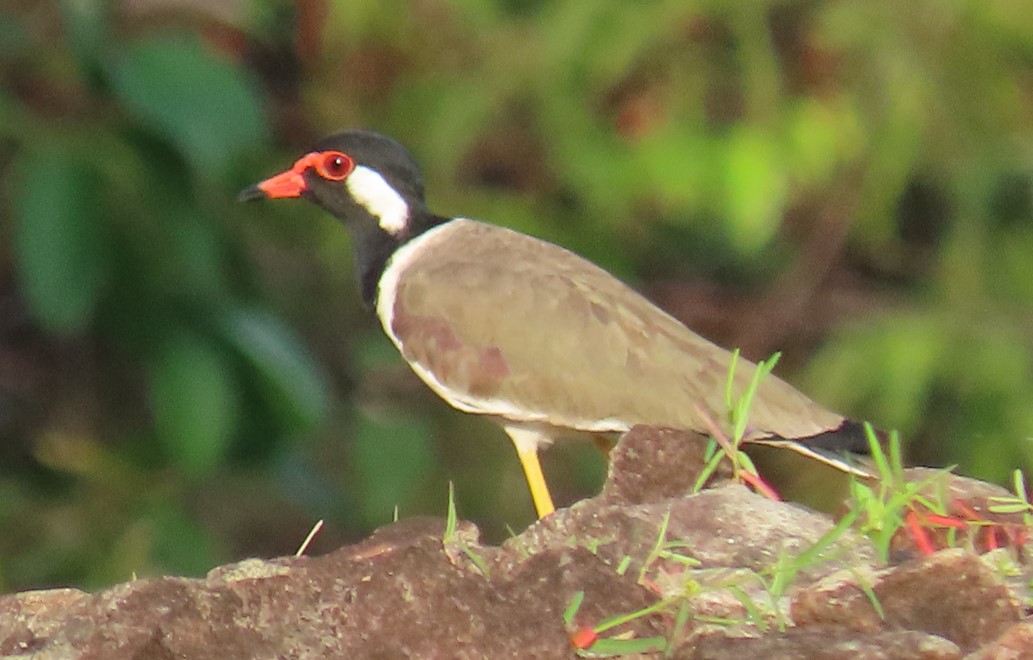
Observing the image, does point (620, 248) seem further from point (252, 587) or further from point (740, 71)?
point (252, 587)

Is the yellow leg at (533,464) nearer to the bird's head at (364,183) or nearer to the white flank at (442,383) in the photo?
the white flank at (442,383)

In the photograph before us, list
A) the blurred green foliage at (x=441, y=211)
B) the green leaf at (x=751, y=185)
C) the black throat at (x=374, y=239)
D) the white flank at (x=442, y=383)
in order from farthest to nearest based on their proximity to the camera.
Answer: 1. the green leaf at (x=751, y=185)
2. the blurred green foliage at (x=441, y=211)
3. the black throat at (x=374, y=239)
4. the white flank at (x=442, y=383)

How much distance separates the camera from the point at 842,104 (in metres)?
8.49

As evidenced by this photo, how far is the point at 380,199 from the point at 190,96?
145 centimetres

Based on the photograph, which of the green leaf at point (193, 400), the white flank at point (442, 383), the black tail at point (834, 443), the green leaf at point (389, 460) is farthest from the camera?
the green leaf at point (389, 460)

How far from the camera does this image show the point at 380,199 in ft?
17.5

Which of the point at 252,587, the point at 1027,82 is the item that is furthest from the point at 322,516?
the point at 252,587

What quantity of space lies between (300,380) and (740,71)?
2.70 m

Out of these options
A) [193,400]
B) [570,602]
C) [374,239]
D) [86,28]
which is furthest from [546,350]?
[86,28]

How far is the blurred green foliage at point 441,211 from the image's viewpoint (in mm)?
6922

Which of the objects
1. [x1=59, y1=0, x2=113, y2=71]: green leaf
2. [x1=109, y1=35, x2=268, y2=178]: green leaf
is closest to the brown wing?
[x1=109, y1=35, x2=268, y2=178]: green leaf

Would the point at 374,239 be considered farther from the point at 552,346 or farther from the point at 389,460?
the point at 389,460

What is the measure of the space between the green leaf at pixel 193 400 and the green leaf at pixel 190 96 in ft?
1.98

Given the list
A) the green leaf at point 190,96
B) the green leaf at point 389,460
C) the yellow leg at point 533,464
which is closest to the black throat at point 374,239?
the yellow leg at point 533,464
